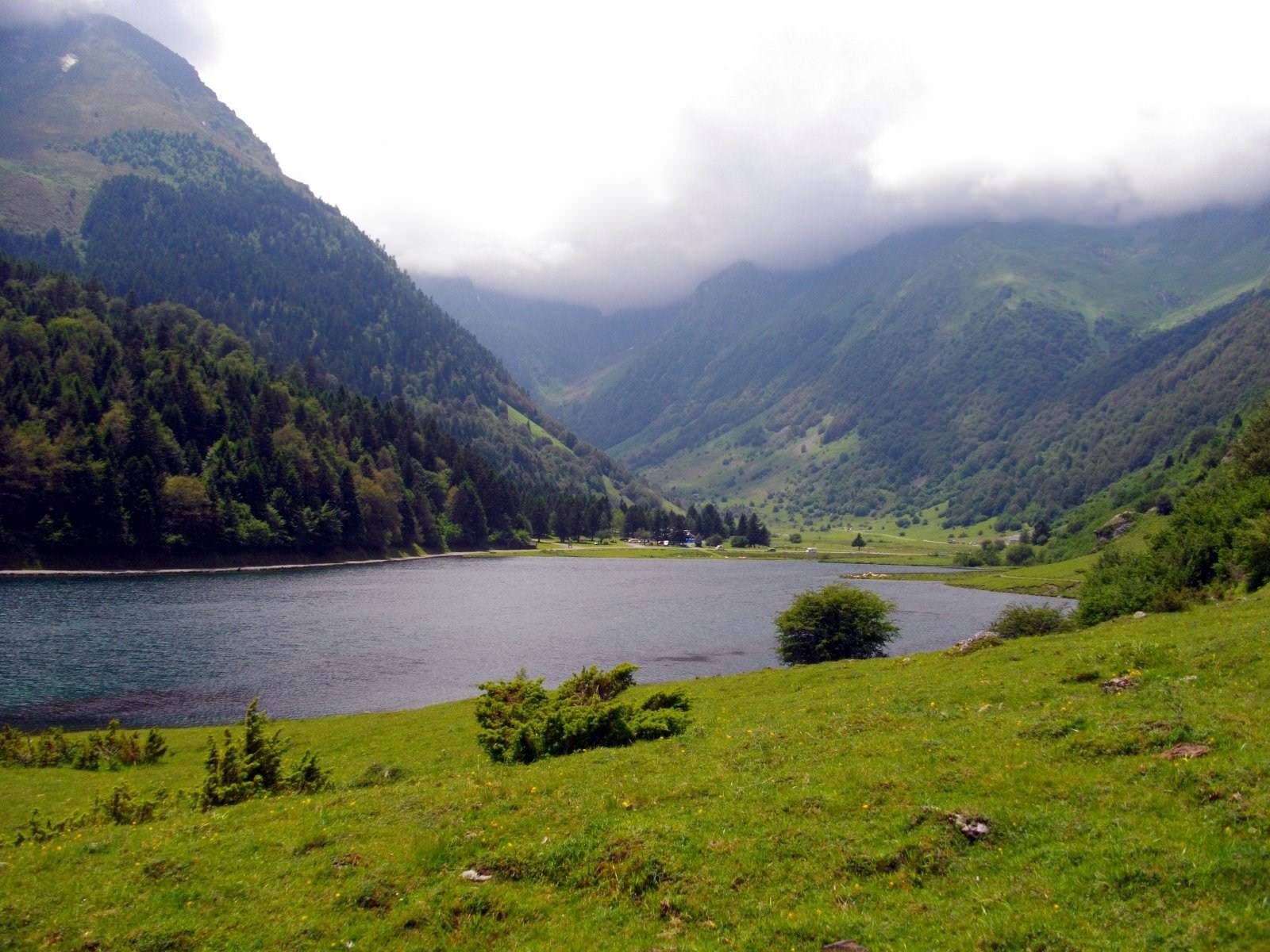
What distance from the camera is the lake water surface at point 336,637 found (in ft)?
200

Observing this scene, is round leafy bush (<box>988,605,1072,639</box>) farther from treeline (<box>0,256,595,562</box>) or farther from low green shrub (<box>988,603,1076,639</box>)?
treeline (<box>0,256,595,562</box>)

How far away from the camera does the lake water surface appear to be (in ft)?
200

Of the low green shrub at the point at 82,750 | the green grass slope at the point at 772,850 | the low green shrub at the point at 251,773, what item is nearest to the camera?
the green grass slope at the point at 772,850

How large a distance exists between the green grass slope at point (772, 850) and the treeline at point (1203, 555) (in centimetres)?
3088

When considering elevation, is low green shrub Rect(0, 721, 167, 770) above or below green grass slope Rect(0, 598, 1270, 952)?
below

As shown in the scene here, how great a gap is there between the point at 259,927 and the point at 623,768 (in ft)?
36.8

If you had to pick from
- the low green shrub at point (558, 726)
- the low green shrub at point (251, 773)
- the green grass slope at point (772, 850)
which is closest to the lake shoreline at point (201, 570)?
the low green shrub at point (251, 773)

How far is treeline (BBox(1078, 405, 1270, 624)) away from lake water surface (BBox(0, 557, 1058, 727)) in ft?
84.7

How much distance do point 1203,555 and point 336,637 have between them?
8377 centimetres

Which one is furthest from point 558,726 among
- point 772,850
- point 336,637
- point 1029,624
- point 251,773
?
point 336,637

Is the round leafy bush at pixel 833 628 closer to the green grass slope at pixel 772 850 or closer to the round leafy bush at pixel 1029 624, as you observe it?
the round leafy bush at pixel 1029 624

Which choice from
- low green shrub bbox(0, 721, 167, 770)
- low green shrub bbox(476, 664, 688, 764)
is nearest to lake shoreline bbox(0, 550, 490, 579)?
low green shrub bbox(0, 721, 167, 770)

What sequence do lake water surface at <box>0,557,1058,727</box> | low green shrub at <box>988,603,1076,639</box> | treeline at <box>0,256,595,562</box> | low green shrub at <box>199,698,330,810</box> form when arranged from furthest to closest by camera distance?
1. treeline at <box>0,256,595,562</box>
2. lake water surface at <box>0,557,1058,727</box>
3. low green shrub at <box>988,603,1076,639</box>
4. low green shrub at <box>199,698,330,810</box>

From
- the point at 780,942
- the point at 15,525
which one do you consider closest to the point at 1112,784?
the point at 780,942
